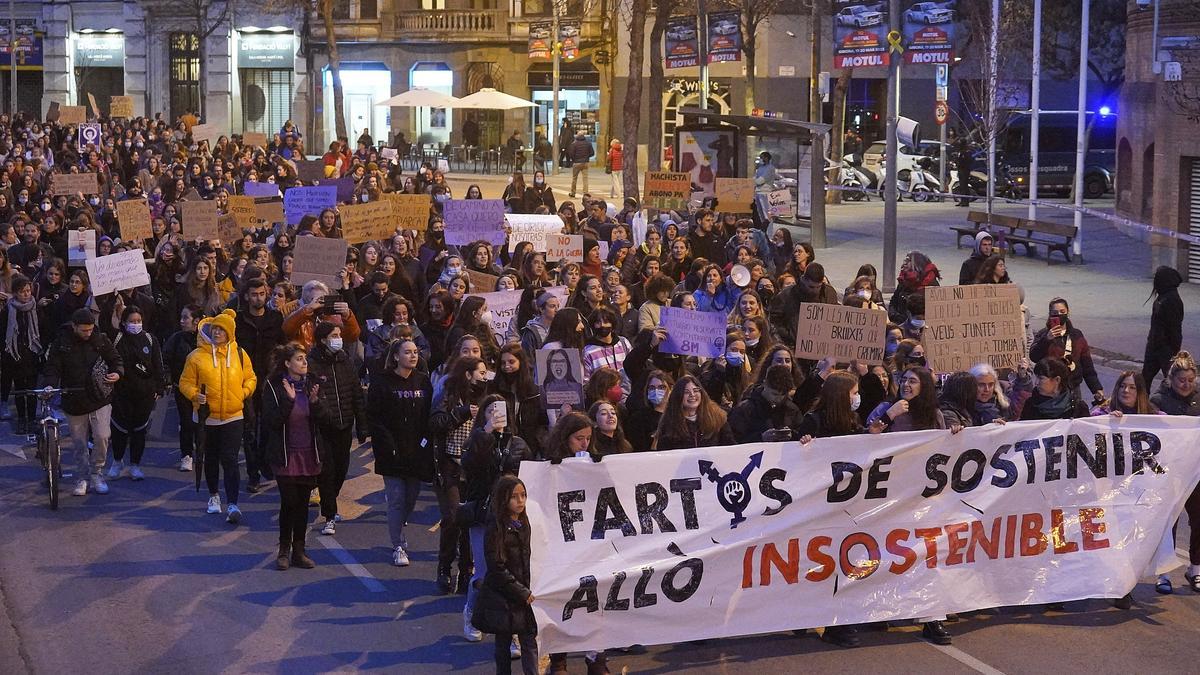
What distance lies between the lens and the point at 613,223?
2061 cm

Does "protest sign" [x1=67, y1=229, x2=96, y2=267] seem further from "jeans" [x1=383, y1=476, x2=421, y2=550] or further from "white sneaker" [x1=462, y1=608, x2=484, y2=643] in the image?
"white sneaker" [x1=462, y1=608, x2=484, y2=643]

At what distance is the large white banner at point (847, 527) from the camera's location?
8.55 metres

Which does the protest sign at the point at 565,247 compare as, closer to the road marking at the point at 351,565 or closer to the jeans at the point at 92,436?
the jeans at the point at 92,436

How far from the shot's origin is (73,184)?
2361 cm

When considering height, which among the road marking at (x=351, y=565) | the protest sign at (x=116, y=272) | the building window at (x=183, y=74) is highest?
the building window at (x=183, y=74)

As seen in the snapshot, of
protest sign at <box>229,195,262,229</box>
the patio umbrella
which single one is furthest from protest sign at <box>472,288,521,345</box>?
the patio umbrella

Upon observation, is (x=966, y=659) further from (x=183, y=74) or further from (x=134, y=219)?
(x=183, y=74)

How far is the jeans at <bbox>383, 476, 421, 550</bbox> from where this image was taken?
1050 centimetres

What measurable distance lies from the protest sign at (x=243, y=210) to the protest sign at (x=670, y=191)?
5759 millimetres

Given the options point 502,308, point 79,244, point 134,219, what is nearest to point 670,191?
point 134,219

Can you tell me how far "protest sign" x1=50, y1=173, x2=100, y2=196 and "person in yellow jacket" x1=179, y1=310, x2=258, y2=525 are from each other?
12922 millimetres

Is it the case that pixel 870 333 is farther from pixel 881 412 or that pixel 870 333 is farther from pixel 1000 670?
pixel 1000 670

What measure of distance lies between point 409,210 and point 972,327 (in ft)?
32.1

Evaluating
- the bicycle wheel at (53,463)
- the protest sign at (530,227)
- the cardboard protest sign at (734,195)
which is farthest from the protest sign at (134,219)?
the cardboard protest sign at (734,195)
